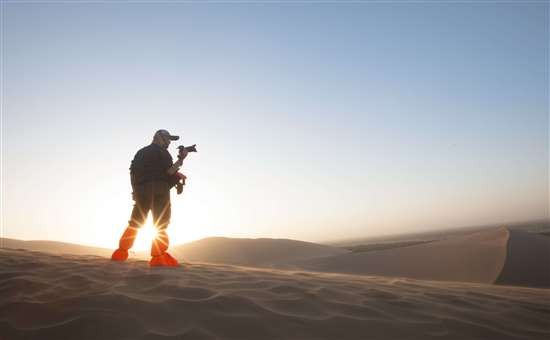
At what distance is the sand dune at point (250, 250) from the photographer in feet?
51.2

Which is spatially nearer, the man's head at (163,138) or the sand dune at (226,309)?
the sand dune at (226,309)

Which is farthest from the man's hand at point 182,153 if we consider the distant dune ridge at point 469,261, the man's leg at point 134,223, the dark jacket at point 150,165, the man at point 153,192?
the distant dune ridge at point 469,261

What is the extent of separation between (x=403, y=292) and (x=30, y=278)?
3931 millimetres

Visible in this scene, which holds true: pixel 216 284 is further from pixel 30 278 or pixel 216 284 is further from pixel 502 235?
pixel 502 235

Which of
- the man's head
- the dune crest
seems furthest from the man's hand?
the dune crest

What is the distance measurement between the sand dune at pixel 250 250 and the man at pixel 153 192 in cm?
1055

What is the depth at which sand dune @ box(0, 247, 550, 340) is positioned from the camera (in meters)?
2.19

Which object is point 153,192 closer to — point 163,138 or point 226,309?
point 163,138

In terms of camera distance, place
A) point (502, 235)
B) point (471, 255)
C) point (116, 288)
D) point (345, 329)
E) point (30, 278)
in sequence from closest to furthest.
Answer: point (345, 329)
point (116, 288)
point (30, 278)
point (471, 255)
point (502, 235)

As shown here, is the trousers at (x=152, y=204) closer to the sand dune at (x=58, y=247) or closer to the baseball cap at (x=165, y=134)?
the baseball cap at (x=165, y=134)

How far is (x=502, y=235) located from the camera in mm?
8938

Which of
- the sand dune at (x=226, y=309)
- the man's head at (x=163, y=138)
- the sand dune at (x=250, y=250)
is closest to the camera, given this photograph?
the sand dune at (x=226, y=309)

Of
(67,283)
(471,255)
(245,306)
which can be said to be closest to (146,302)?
(245,306)

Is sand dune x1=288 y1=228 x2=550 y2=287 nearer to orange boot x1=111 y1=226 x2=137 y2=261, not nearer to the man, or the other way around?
the man
